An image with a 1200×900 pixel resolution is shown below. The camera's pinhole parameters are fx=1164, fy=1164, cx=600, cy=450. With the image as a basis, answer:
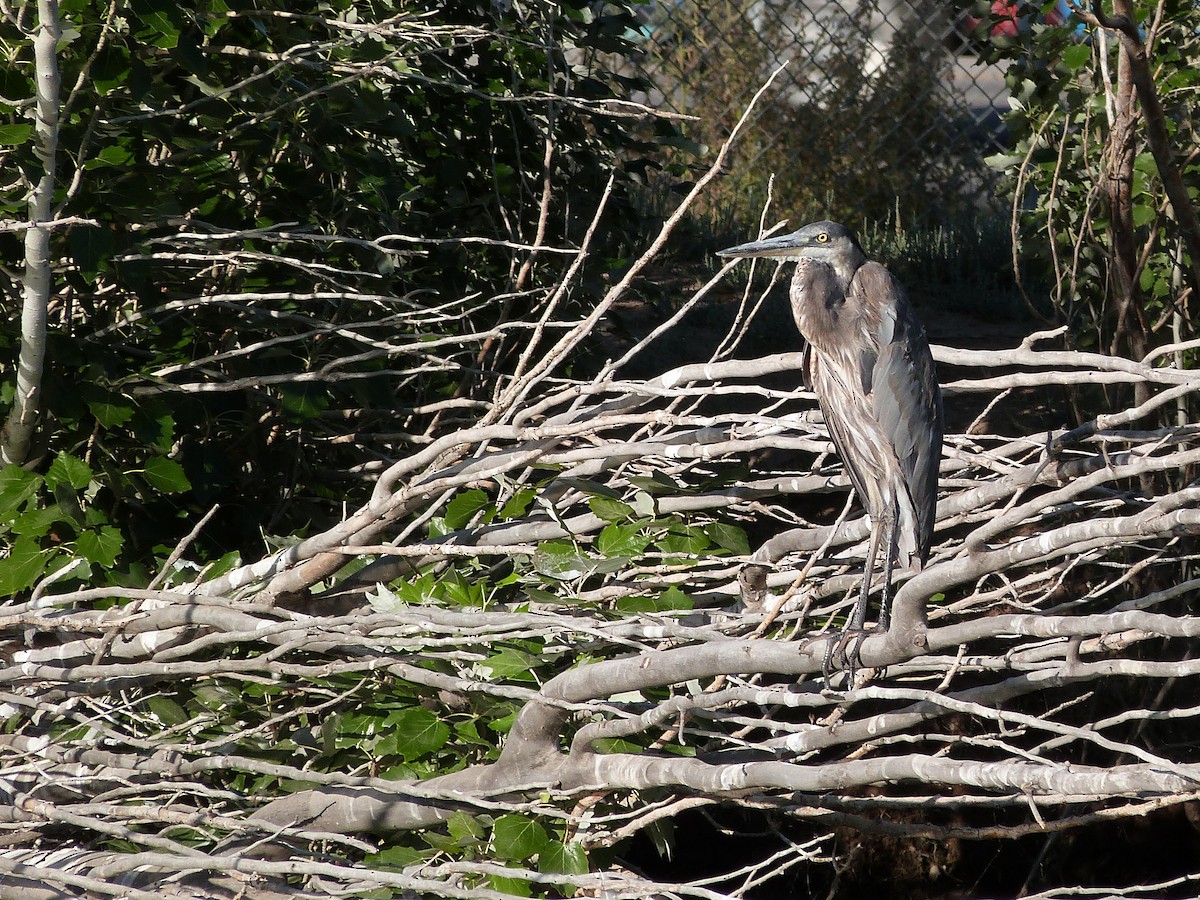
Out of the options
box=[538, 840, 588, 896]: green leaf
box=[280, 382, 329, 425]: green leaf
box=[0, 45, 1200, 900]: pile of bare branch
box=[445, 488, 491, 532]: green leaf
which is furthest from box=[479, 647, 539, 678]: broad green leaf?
box=[280, 382, 329, 425]: green leaf

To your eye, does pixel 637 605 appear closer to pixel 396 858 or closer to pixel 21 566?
pixel 396 858

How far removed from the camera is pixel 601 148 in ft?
13.2

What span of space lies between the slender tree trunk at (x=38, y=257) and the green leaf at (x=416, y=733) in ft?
3.61

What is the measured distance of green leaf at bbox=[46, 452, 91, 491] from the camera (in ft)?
8.71

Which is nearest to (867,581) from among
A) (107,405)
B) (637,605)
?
(637,605)

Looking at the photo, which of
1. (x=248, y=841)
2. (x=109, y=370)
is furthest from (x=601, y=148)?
(x=248, y=841)

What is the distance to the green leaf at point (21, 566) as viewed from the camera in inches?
96.7

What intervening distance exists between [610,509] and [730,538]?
31cm

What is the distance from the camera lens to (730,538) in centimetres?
273

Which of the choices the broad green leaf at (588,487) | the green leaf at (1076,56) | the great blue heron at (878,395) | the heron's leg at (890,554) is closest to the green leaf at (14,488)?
the broad green leaf at (588,487)

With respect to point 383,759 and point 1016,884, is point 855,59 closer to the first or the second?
point 1016,884

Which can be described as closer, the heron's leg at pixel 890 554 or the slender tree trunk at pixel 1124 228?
Answer: the heron's leg at pixel 890 554

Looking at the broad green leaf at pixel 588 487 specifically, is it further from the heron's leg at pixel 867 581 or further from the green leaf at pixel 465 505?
the heron's leg at pixel 867 581

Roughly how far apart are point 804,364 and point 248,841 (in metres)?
1.62
